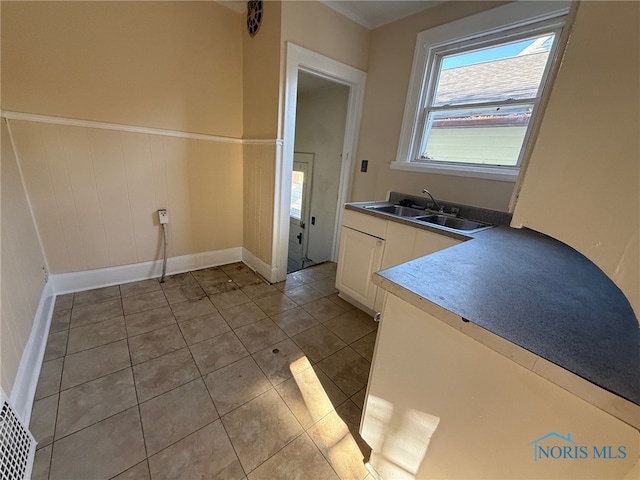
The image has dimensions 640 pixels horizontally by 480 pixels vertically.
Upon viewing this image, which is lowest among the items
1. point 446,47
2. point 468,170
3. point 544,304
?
point 544,304

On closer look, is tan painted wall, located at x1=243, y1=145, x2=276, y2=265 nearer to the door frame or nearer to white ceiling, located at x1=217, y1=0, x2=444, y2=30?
the door frame

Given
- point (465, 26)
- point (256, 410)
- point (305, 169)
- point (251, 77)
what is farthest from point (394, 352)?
point (305, 169)

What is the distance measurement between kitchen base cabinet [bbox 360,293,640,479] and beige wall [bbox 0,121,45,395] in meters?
1.58

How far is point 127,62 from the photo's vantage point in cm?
195

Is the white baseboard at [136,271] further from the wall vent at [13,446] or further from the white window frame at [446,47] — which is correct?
the white window frame at [446,47]

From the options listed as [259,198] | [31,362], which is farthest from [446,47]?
[31,362]

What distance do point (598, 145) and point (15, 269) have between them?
2.34 m

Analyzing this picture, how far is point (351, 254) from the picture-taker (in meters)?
2.17

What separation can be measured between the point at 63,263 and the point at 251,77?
223 centimetres

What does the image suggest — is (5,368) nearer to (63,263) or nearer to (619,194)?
(63,263)

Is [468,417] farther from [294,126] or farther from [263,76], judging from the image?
[263,76]

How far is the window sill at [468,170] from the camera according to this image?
182cm

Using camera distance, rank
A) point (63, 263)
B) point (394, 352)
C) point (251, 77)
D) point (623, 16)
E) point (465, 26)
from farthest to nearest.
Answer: point (251, 77)
point (63, 263)
point (465, 26)
point (394, 352)
point (623, 16)

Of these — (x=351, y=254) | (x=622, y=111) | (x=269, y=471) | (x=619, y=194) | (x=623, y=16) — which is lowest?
(x=269, y=471)
